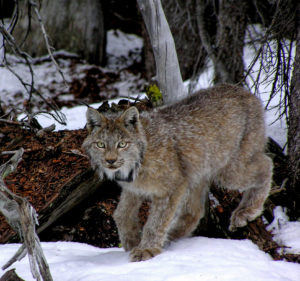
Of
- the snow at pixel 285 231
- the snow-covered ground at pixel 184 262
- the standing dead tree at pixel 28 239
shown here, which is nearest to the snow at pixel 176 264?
the snow-covered ground at pixel 184 262

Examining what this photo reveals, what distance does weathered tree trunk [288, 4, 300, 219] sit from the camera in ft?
18.0

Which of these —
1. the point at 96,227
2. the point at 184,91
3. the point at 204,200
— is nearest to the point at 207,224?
the point at 204,200

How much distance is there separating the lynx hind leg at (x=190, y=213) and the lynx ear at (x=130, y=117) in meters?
1.11

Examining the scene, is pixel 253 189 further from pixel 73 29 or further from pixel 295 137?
pixel 73 29

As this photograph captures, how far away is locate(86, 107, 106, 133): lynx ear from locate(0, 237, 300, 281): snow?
1.38 meters

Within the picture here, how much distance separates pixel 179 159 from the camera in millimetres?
4645

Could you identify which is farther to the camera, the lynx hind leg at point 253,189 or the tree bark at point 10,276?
the lynx hind leg at point 253,189

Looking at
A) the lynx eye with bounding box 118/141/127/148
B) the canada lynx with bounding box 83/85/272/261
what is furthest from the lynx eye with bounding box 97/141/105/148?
the lynx eye with bounding box 118/141/127/148

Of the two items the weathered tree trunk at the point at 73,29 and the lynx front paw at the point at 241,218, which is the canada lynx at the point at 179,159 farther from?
the weathered tree trunk at the point at 73,29

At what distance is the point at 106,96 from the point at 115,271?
28.2 ft

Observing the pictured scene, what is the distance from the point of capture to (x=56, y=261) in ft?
13.7

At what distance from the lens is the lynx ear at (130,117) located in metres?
4.42

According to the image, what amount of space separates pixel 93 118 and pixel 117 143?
15.8 inches

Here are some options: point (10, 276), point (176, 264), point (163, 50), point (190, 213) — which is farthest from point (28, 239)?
point (163, 50)
